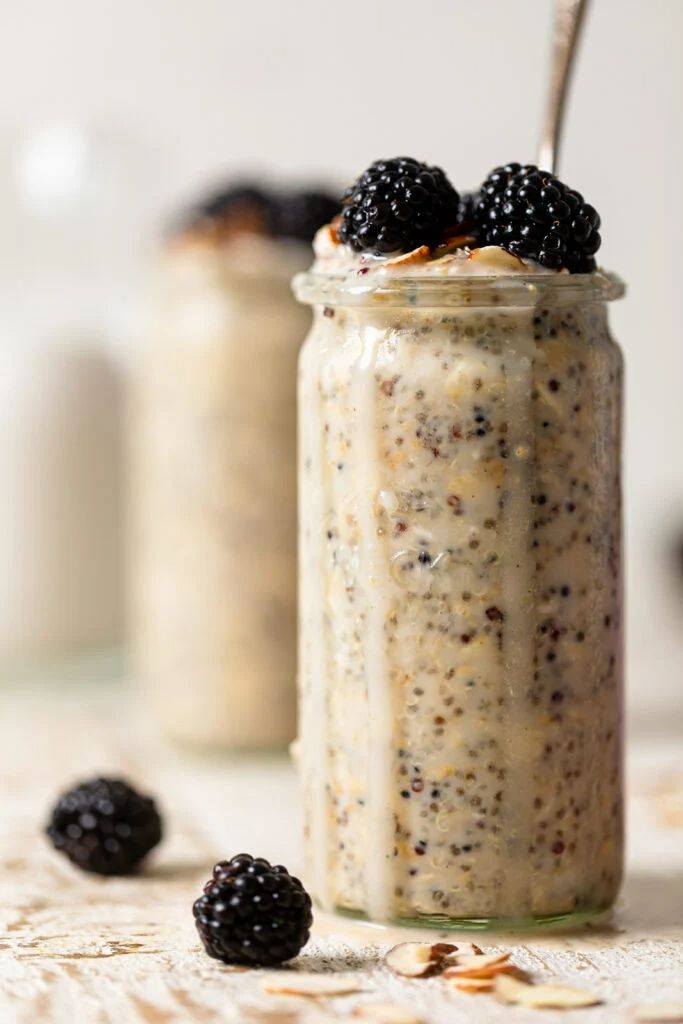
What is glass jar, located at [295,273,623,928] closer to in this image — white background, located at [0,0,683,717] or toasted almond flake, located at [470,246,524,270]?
toasted almond flake, located at [470,246,524,270]

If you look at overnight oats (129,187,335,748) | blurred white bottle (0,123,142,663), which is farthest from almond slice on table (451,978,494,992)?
blurred white bottle (0,123,142,663)

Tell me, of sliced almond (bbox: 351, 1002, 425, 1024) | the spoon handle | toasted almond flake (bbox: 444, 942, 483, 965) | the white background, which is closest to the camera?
sliced almond (bbox: 351, 1002, 425, 1024)

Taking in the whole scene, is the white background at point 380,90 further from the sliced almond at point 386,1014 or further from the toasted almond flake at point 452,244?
the sliced almond at point 386,1014

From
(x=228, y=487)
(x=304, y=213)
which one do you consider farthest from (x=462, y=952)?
(x=304, y=213)

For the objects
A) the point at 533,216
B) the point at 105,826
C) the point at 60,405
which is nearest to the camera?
the point at 533,216

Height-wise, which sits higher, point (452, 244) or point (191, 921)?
point (452, 244)

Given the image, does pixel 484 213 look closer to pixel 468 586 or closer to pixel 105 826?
pixel 468 586
